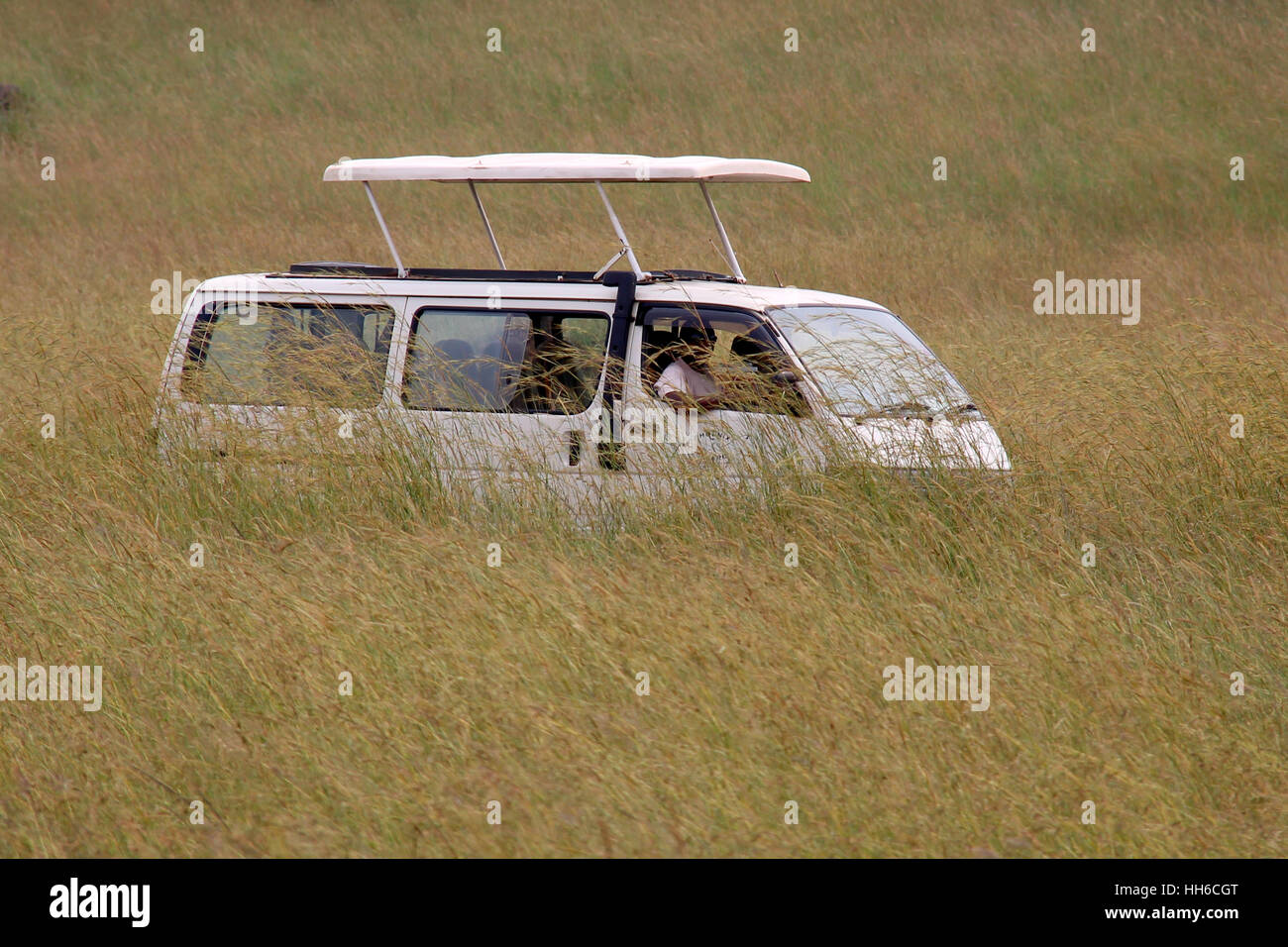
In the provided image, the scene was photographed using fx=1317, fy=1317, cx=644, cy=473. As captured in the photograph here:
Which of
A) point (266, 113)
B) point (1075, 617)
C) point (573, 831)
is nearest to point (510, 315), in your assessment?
point (1075, 617)

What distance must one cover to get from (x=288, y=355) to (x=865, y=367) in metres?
3.07

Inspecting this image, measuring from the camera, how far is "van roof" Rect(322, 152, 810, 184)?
691 centimetres

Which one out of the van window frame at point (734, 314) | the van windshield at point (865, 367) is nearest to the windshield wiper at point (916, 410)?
the van windshield at point (865, 367)

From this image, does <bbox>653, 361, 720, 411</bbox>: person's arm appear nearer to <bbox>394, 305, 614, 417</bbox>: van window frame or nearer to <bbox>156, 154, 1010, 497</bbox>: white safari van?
<bbox>156, 154, 1010, 497</bbox>: white safari van

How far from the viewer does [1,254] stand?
17531 millimetres

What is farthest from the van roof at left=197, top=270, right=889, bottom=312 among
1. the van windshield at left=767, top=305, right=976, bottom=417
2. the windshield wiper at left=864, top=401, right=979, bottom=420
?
the windshield wiper at left=864, top=401, right=979, bottom=420

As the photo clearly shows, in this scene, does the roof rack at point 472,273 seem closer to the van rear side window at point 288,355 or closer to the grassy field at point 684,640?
the van rear side window at point 288,355

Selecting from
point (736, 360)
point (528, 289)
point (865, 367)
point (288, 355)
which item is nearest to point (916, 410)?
point (865, 367)

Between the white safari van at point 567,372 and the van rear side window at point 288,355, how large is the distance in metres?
0.01

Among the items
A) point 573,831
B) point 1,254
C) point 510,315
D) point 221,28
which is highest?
point 221,28

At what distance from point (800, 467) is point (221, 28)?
75.9 ft

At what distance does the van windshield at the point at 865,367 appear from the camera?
21.3 feet

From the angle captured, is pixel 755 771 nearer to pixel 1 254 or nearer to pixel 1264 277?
pixel 1264 277

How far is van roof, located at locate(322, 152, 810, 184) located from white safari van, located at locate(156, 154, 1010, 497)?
16mm
